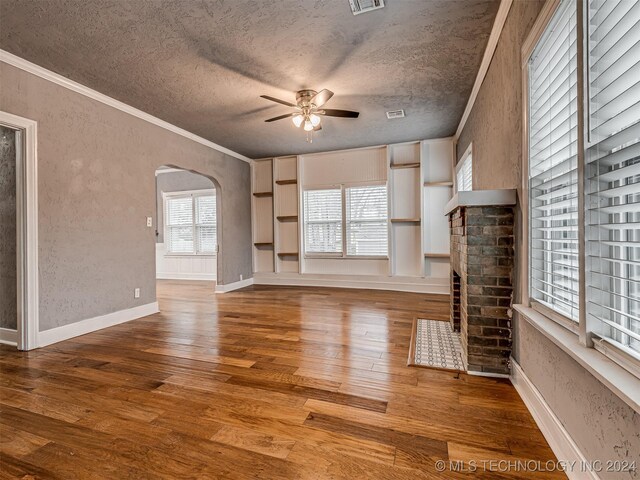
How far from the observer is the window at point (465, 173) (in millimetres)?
3848

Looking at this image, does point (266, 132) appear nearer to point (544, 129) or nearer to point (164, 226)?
point (544, 129)

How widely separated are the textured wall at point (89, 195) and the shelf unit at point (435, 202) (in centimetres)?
410

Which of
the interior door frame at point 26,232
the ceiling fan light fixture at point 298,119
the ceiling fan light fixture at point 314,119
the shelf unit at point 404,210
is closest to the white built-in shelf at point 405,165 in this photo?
the shelf unit at point 404,210

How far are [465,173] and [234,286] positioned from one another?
4.45 metres

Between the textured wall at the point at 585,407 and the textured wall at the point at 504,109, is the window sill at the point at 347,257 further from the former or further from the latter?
the textured wall at the point at 585,407

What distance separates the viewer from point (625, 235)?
109 centimetres

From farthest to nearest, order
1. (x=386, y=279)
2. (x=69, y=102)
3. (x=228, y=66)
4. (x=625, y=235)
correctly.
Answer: (x=386, y=279), (x=69, y=102), (x=228, y=66), (x=625, y=235)

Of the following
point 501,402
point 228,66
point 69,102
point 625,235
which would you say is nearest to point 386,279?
point 501,402

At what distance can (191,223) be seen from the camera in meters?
7.27

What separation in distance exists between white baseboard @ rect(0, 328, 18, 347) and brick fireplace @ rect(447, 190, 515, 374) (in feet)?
13.2

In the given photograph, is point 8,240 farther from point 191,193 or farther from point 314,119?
point 191,193

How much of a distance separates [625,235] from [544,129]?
77 cm

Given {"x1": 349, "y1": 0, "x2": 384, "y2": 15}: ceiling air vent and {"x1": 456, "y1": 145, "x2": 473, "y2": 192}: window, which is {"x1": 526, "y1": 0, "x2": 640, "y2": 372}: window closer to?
{"x1": 349, "y1": 0, "x2": 384, "y2": 15}: ceiling air vent

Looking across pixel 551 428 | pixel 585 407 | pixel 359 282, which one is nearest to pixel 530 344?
pixel 551 428
